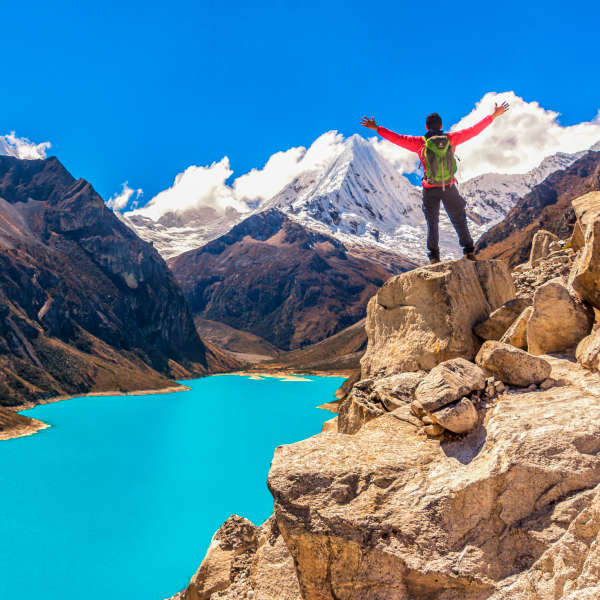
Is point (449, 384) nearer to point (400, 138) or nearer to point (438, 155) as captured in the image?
point (438, 155)

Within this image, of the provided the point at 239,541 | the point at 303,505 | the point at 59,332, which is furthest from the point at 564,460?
the point at 59,332

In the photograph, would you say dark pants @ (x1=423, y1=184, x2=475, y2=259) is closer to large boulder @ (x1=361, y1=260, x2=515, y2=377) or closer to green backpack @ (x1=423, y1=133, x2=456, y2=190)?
green backpack @ (x1=423, y1=133, x2=456, y2=190)

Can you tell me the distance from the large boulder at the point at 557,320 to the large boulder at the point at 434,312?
6.51 feet

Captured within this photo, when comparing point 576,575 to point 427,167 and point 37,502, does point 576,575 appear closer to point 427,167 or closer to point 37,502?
point 427,167

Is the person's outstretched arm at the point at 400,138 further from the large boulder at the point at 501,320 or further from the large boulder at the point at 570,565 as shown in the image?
the large boulder at the point at 570,565

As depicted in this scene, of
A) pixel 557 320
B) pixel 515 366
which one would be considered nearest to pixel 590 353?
pixel 515 366

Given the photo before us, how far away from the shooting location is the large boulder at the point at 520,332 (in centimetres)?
954

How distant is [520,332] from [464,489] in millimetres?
5223

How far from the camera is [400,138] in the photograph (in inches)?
448

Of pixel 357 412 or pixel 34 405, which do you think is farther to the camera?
pixel 34 405

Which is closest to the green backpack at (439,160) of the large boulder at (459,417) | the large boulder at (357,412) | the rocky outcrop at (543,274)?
the large boulder at (357,412)

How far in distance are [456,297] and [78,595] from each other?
3005 centimetres

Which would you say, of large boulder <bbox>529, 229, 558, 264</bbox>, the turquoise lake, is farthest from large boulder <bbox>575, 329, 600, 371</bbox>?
large boulder <bbox>529, 229, 558, 264</bbox>

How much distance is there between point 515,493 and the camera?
18.3 feet
